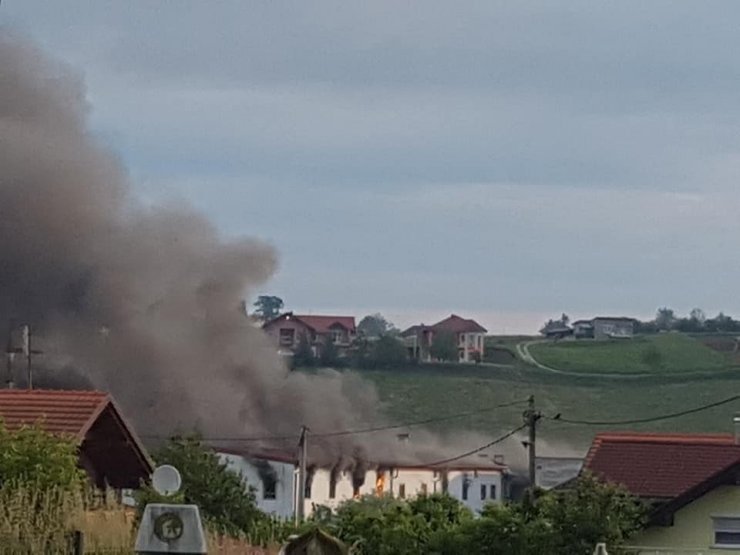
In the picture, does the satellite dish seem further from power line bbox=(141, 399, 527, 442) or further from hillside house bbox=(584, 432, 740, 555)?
power line bbox=(141, 399, 527, 442)

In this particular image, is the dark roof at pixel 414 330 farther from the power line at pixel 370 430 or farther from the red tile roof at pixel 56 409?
the red tile roof at pixel 56 409

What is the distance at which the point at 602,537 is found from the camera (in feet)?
80.5

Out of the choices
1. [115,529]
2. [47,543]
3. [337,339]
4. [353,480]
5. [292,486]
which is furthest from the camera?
[337,339]

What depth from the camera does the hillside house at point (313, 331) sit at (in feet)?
322

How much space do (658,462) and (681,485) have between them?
93 centimetres

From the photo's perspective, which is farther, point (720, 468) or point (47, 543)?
point (720, 468)

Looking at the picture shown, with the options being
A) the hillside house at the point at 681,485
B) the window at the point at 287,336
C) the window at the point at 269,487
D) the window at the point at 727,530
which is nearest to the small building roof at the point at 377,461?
the window at the point at 269,487

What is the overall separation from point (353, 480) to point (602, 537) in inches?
1548

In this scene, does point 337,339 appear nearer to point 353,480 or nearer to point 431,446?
point 431,446

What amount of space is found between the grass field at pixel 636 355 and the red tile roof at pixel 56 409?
67.7 meters

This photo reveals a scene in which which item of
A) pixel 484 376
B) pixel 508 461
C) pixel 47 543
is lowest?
pixel 47 543

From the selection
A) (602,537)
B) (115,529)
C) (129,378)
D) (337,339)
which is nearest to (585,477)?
(602,537)

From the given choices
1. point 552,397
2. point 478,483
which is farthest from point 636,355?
point 478,483

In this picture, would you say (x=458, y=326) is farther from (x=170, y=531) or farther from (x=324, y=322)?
(x=170, y=531)
